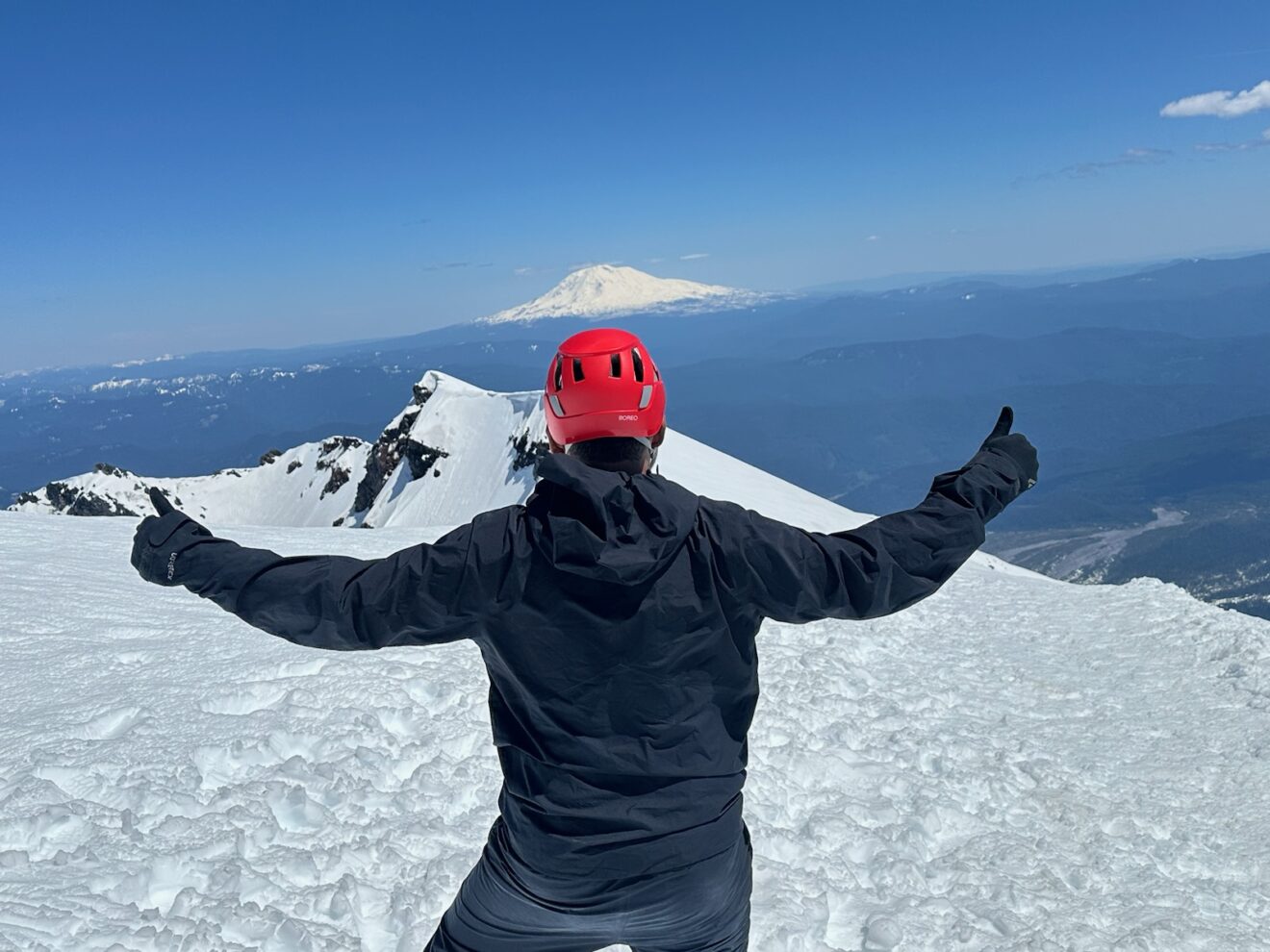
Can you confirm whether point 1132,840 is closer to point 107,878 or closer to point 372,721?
point 372,721

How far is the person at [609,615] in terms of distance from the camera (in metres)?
2.30

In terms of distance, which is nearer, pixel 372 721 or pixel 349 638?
pixel 349 638

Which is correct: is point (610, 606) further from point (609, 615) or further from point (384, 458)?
point (384, 458)

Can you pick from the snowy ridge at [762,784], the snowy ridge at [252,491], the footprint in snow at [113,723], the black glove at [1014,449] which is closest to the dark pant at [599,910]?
the black glove at [1014,449]

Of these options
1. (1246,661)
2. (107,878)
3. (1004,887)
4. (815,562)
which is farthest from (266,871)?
(1246,661)

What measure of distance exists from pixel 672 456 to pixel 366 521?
131 ft

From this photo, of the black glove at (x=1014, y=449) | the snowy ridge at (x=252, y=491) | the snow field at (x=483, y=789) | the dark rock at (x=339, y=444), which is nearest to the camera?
the black glove at (x=1014, y=449)

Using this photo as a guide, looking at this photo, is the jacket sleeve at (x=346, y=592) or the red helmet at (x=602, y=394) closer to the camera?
the jacket sleeve at (x=346, y=592)

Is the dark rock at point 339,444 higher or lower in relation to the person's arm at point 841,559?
lower

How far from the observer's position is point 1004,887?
536 cm

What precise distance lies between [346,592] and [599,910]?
1.33 m

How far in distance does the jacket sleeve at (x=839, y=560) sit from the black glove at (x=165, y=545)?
1714mm

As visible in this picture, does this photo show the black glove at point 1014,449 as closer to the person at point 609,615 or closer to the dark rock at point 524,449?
the person at point 609,615

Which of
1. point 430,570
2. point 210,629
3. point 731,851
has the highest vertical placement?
point 430,570
